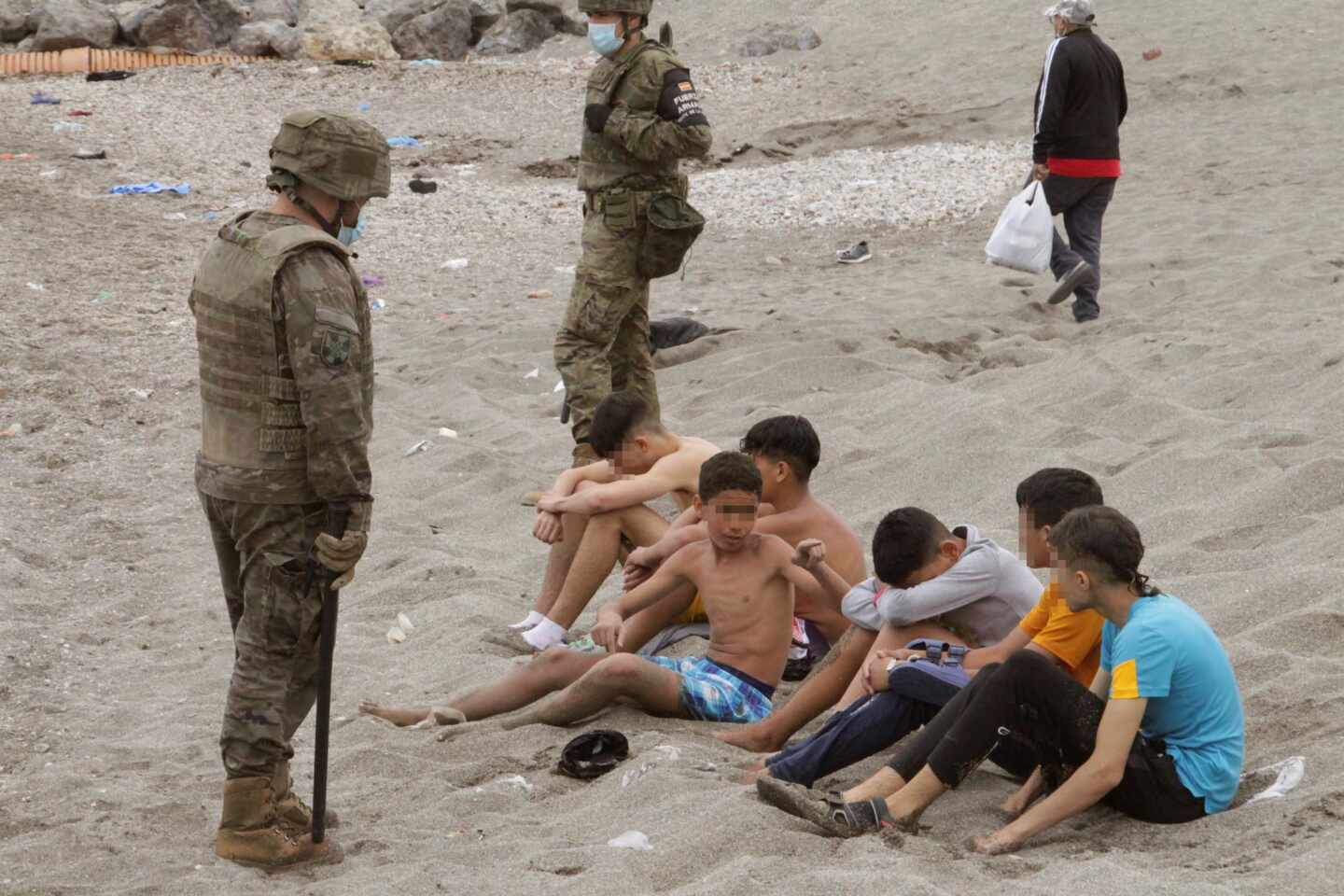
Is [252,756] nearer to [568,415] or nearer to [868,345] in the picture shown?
[568,415]

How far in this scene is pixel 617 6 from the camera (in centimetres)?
748

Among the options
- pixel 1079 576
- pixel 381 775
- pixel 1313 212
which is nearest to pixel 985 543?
pixel 1079 576

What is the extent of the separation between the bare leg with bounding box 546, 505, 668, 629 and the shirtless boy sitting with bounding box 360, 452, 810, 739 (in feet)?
2.01

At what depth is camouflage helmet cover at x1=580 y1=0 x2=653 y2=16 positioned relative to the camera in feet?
24.5

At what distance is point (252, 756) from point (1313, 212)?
31.2 feet

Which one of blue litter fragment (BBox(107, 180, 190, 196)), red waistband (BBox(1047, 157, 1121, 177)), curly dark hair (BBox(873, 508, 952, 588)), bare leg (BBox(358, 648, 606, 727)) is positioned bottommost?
bare leg (BBox(358, 648, 606, 727))

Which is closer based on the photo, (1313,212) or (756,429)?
(756,429)

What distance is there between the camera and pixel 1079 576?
3.99m

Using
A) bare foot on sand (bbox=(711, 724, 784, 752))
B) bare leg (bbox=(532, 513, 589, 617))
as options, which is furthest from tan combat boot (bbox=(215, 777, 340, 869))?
bare leg (bbox=(532, 513, 589, 617))

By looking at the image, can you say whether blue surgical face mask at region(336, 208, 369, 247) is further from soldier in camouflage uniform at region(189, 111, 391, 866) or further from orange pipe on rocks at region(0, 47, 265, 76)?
orange pipe on rocks at region(0, 47, 265, 76)

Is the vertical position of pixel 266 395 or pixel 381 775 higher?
pixel 266 395

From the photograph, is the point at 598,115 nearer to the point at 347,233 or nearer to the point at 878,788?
the point at 347,233

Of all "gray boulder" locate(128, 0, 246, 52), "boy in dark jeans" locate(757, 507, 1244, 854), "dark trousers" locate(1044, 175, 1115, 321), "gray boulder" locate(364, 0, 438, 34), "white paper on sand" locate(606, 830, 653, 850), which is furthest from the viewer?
"gray boulder" locate(364, 0, 438, 34)

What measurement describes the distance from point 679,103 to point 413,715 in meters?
3.30
